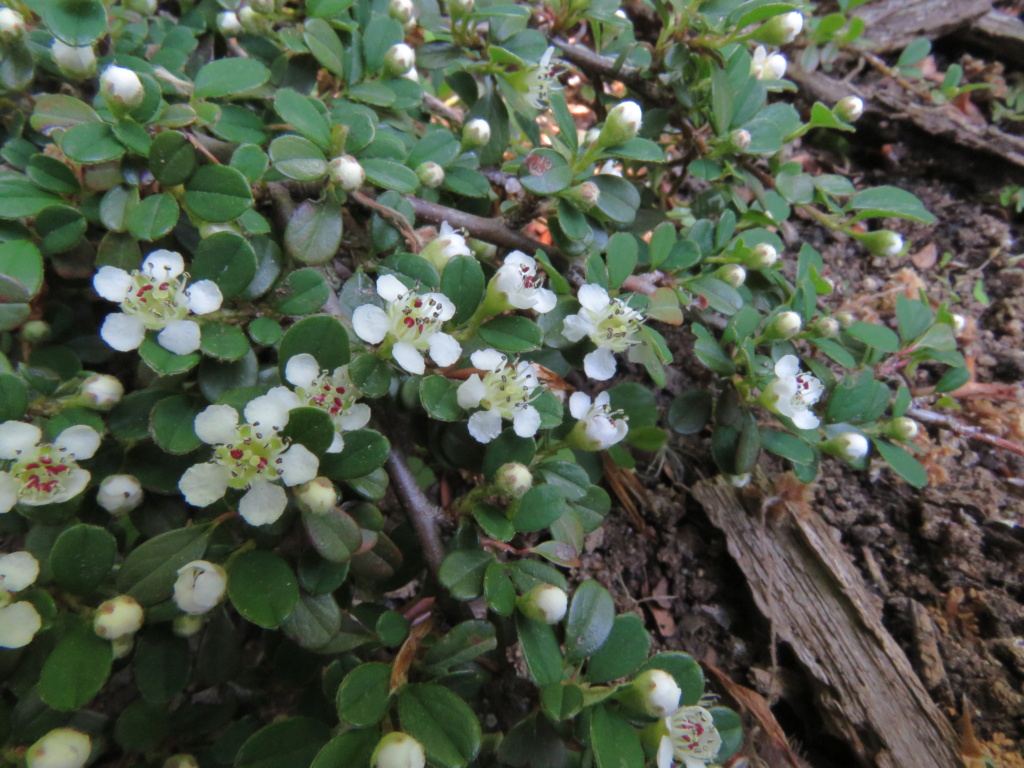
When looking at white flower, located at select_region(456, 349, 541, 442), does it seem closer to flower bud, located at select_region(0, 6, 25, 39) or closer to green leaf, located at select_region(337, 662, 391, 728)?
green leaf, located at select_region(337, 662, 391, 728)

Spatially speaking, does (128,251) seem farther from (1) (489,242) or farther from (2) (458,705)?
(2) (458,705)

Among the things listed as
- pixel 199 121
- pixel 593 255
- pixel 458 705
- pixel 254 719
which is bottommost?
pixel 254 719

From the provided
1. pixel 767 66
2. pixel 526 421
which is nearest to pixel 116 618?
pixel 526 421

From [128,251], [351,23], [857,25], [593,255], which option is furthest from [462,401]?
[857,25]

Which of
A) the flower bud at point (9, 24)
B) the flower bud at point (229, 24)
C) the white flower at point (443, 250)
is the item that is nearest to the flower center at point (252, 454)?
the white flower at point (443, 250)

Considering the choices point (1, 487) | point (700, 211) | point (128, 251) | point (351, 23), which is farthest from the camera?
point (700, 211)

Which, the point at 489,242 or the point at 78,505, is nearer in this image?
the point at 78,505
